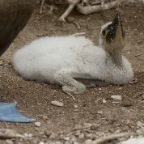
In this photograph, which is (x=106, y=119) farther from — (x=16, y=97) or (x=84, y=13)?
(x=84, y=13)

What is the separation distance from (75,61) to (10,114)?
3.63 ft

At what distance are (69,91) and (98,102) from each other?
34cm

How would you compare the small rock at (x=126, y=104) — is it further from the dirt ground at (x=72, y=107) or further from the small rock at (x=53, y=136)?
the small rock at (x=53, y=136)

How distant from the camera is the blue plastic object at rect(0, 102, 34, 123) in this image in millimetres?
4359

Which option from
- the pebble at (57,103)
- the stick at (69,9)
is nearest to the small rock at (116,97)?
the pebble at (57,103)

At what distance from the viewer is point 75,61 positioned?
538 cm

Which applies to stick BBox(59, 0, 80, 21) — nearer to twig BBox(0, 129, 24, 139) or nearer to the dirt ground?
the dirt ground

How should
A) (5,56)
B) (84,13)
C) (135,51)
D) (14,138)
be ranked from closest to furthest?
(14,138)
(5,56)
(135,51)
(84,13)

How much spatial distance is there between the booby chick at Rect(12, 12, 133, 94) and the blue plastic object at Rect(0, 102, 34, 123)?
0.68 m

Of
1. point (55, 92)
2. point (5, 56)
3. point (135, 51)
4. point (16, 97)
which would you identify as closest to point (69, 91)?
point (55, 92)

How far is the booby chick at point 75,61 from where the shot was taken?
530 centimetres

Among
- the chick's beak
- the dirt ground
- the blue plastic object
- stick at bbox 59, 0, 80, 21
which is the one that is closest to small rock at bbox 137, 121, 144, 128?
the dirt ground

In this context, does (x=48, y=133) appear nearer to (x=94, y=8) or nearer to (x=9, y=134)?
(x=9, y=134)

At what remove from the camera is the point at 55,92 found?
511 centimetres
